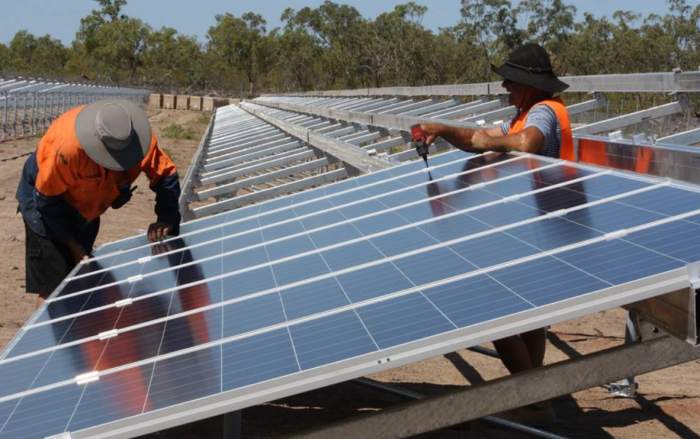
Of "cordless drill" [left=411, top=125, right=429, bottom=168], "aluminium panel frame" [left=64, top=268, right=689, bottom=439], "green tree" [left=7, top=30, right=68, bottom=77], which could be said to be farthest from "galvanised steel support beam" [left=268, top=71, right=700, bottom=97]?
"green tree" [left=7, top=30, right=68, bottom=77]

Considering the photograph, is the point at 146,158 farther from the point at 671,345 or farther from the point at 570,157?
the point at 671,345

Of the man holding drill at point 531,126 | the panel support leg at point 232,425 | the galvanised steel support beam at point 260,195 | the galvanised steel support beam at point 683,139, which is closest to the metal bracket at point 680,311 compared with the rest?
the man holding drill at point 531,126

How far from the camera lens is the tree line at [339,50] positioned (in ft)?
155

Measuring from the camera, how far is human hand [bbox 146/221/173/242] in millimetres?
7755

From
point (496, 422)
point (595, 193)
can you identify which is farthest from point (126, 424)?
point (496, 422)

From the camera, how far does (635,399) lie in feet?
26.3

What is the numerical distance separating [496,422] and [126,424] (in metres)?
3.46

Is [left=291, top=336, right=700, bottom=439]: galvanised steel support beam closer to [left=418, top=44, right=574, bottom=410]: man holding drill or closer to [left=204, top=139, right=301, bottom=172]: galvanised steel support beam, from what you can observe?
[left=418, top=44, right=574, bottom=410]: man holding drill

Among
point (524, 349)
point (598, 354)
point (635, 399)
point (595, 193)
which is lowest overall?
point (635, 399)

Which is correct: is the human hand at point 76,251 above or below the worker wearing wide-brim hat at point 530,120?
below

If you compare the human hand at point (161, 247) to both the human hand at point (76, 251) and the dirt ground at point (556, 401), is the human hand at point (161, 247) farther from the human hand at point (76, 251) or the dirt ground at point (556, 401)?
the dirt ground at point (556, 401)

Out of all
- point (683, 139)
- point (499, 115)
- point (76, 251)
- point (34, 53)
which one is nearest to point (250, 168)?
point (499, 115)

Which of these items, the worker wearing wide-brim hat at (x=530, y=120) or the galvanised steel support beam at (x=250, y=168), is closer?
the worker wearing wide-brim hat at (x=530, y=120)

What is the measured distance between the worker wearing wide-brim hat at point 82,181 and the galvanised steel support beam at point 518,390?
363 centimetres
